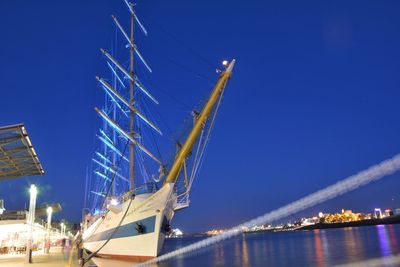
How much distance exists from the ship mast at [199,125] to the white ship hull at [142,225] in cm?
109

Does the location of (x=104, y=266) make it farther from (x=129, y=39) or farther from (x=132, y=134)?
(x=129, y=39)

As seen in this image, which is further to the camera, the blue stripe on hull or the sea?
the sea

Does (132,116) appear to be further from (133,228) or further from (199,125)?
(133,228)

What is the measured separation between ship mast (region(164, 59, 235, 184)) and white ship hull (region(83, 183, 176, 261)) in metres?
1.09

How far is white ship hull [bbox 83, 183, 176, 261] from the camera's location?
877 inches

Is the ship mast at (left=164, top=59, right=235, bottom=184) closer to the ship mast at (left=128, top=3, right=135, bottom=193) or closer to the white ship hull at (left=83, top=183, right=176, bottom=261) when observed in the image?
the white ship hull at (left=83, top=183, right=176, bottom=261)

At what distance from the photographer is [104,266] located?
23688mm

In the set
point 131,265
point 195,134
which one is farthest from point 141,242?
point 195,134

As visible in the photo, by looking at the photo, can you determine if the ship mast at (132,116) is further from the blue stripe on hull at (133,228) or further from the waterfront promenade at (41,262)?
the waterfront promenade at (41,262)

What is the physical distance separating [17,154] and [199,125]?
11126mm

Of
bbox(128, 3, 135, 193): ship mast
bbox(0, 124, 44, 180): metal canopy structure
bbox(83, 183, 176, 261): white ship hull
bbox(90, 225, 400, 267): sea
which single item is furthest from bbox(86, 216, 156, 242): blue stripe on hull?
bbox(0, 124, 44, 180): metal canopy structure

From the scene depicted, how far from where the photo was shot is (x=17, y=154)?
693 inches

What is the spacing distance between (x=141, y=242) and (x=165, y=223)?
2086 mm

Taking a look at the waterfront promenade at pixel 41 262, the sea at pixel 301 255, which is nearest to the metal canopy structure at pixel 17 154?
the waterfront promenade at pixel 41 262
